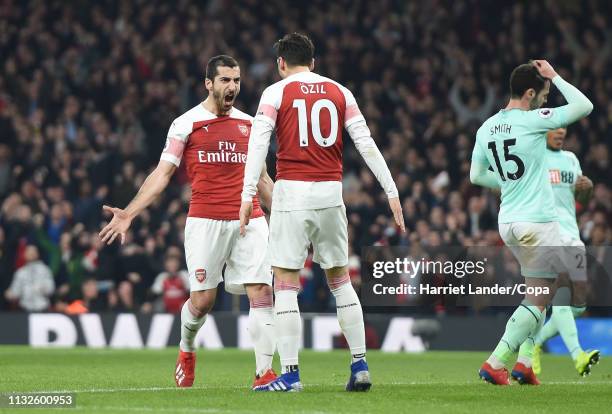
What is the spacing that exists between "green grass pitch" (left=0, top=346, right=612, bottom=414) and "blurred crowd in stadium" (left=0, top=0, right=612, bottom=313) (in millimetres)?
3780

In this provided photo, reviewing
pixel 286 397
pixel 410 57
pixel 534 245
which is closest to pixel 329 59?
pixel 410 57

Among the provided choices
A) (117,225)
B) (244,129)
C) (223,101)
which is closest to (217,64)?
(223,101)

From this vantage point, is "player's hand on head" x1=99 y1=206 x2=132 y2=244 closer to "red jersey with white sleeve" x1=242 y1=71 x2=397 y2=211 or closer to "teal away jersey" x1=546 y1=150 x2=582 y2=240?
"red jersey with white sleeve" x1=242 y1=71 x2=397 y2=211

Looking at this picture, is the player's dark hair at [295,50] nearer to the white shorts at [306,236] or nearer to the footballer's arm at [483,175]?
the white shorts at [306,236]

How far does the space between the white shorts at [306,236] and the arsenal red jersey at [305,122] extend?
27cm

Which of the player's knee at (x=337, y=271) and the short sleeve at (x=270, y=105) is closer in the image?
the short sleeve at (x=270, y=105)

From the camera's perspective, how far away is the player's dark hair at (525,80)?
10.7 meters

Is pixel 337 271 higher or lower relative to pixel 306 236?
lower

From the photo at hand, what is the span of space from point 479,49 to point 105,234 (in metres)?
15.1

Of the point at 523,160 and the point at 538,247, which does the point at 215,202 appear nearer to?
the point at 523,160

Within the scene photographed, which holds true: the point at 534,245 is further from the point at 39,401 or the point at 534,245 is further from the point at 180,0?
the point at 180,0

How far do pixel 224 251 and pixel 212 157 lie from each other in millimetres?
761

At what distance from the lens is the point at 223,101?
422 inches

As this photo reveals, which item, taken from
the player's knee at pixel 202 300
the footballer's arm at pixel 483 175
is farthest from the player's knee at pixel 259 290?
the footballer's arm at pixel 483 175
